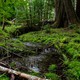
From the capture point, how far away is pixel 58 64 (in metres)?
5.98

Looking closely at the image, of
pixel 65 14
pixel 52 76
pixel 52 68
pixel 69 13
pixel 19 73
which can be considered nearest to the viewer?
pixel 19 73

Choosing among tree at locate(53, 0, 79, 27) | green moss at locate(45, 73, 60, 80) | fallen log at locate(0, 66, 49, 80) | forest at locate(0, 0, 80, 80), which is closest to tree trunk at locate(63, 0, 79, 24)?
tree at locate(53, 0, 79, 27)

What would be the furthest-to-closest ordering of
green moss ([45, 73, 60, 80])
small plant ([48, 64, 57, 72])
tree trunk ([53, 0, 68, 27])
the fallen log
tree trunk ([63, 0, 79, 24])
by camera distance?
tree trunk ([53, 0, 68, 27]) < tree trunk ([63, 0, 79, 24]) < small plant ([48, 64, 57, 72]) < green moss ([45, 73, 60, 80]) < the fallen log

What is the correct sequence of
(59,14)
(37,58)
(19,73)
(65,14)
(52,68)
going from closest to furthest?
(19,73) < (52,68) < (37,58) < (65,14) < (59,14)

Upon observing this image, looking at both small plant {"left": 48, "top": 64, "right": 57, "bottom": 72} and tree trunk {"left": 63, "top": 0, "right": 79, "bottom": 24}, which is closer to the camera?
small plant {"left": 48, "top": 64, "right": 57, "bottom": 72}

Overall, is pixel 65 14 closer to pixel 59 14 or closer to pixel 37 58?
pixel 59 14

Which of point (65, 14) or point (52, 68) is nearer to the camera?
point (52, 68)

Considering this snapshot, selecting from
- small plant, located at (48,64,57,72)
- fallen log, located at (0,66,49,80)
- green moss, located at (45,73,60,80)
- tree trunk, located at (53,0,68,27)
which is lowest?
small plant, located at (48,64,57,72)

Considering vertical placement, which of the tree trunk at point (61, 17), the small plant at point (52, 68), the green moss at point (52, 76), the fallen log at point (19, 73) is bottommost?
the small plant at point (52, 68)

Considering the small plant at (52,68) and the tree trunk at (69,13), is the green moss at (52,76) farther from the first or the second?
the tree trunk at (69,13)

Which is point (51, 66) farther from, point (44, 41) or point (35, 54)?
point (44, 41)

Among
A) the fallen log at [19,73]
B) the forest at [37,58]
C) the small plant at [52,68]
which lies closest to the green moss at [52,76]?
the forest at [37,58]

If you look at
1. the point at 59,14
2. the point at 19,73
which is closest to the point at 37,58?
the point at 19,73

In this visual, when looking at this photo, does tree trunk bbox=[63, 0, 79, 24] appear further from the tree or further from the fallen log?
the fallen log
